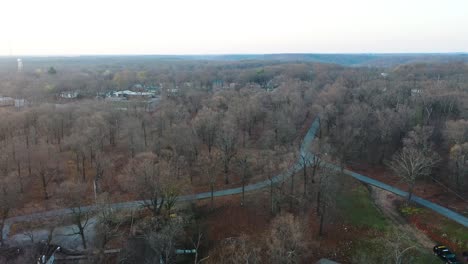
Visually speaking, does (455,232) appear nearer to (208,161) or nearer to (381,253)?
(381,253)

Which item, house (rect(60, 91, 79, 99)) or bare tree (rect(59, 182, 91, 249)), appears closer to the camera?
bare tree (rect(59, 182, 91, 249))

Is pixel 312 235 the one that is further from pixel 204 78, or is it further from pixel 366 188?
pixel 204 78

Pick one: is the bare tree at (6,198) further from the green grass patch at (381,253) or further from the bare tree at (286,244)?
the green grass patch at (381,253)

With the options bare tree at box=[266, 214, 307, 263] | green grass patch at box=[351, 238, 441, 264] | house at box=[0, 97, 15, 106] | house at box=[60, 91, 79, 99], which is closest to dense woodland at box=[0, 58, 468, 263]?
bare tree at box=[266, 214, 307, 263]

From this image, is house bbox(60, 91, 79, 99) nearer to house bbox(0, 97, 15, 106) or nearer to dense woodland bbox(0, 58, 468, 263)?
house bbox(0, 97, 15, 106)

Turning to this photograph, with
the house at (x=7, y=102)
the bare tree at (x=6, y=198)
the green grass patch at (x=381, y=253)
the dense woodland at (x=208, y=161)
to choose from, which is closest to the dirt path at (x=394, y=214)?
the green grass patch at (x=381, y=253)

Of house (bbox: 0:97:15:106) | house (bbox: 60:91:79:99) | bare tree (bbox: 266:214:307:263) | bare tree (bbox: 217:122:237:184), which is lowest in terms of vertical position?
bare tree (bbox: 266:214:307:263)
